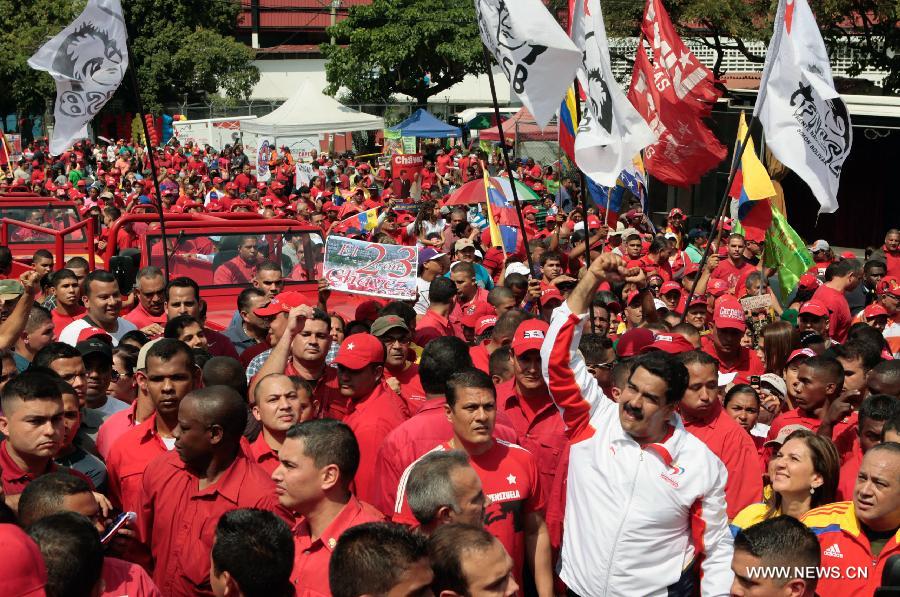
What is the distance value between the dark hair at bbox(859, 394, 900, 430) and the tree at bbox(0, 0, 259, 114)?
46.5m

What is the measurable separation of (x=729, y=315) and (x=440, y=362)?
266 cm

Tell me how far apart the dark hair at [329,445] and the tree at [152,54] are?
4686 centimetres

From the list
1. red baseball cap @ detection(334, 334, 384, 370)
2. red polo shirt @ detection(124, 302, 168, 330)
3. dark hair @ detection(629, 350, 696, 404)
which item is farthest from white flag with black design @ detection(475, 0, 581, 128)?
red polo shirt @ detection(124, 302, 168, 330)

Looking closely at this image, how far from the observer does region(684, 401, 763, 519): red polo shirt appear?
17.3ft

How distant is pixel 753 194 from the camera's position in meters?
10.6

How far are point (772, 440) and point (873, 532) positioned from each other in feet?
5.13

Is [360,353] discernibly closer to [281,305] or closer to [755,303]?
[281,305]

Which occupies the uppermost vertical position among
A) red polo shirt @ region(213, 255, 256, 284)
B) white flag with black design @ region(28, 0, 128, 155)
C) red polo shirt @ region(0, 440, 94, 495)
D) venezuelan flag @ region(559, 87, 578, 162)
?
white flag with black design @ region(28, 0, 128, 155)

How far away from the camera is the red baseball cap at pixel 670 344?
Answer: 6316 millimetres

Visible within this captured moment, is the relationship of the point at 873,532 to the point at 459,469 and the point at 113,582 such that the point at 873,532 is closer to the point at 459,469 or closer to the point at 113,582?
the point at 459,469

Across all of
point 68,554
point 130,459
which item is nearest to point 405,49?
point 130,459

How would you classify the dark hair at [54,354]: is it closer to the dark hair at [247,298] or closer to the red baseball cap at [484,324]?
the dark hair at [247,298]

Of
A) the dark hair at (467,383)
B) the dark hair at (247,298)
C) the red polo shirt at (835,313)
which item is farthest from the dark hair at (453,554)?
the red polo shirt at (835,313)

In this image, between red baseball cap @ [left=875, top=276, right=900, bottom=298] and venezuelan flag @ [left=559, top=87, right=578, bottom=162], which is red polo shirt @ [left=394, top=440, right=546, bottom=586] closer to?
venezuelan flag @ [left=559, top=87, right=578, bottom=162]
